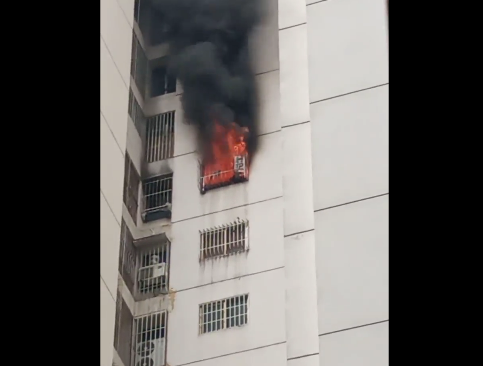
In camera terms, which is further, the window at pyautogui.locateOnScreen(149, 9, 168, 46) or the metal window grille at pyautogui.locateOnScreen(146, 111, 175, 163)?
the window at pyautogui.locateOnScreen(149, 9, 168, 46)

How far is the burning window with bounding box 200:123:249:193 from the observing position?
391 centimetres

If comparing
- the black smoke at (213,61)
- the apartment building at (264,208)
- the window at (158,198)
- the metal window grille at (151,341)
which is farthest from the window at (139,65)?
the metal window grille at (151,341)

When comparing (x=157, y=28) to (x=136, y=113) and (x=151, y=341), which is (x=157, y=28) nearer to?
(x=136, y=113)

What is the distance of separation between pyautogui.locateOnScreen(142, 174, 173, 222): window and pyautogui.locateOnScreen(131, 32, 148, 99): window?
0.52 meters

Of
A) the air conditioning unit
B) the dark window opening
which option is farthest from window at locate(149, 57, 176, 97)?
the air conditioning unit

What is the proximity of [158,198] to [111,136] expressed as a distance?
47cm

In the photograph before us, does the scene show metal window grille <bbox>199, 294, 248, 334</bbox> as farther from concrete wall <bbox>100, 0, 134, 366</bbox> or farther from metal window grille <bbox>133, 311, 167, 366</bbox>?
concrete wall <bbox>100, 0, 134, 366</bbox>

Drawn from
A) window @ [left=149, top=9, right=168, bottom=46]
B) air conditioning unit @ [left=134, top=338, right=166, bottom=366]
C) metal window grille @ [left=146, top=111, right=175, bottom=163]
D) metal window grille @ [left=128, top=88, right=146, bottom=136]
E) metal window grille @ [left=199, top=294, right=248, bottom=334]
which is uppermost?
window @ [left=149, top=9, right=168, bottom=46]

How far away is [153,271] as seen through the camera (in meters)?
A: 3.90

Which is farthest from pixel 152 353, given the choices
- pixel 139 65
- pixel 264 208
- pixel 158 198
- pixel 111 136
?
pixel 139 65
